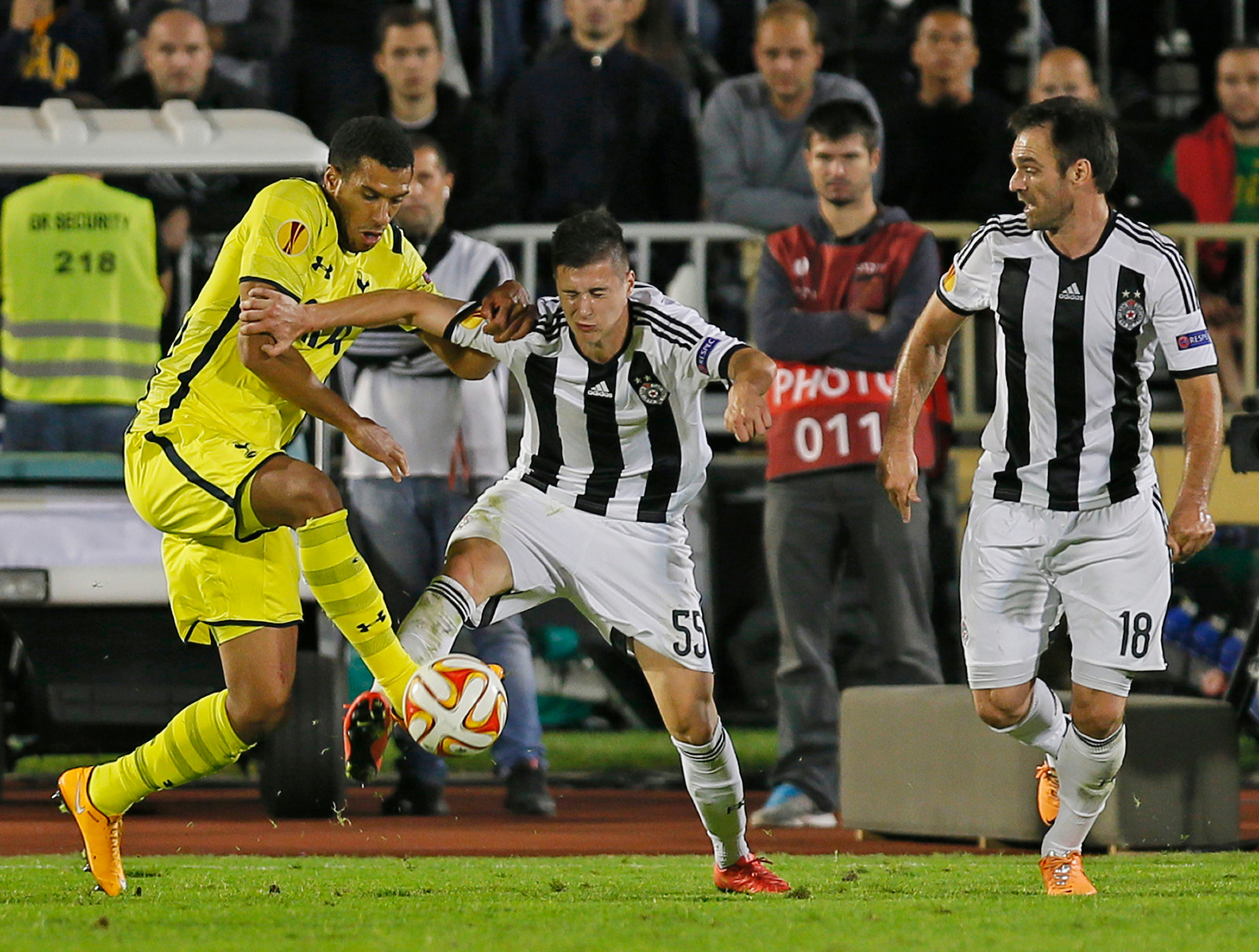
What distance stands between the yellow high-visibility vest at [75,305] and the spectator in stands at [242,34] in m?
2.92

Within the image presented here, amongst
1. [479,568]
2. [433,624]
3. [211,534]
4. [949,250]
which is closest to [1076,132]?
[479,568]

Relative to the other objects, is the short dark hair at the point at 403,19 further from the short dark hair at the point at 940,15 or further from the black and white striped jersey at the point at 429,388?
the short dark hair at the point at 940,15

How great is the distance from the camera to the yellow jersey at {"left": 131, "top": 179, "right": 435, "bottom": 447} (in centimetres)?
590

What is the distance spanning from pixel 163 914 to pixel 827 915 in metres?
1.72

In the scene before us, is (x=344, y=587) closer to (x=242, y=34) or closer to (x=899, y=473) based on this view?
(x=899, y=473)

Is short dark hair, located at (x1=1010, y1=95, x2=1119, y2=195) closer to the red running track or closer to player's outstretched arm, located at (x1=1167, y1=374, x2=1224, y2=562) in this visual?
player's outstretched arm, located at (x1=1167, y1=374, x2=1224, y2=562)

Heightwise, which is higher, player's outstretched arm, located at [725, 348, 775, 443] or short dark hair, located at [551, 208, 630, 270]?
short dark hair, located at [551, 208, 630, 270]

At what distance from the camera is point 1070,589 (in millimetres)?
6133

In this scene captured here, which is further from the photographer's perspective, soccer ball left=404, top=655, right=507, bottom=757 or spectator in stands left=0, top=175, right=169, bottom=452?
spectator in stands left=0, top=175, right=169, bottom=452

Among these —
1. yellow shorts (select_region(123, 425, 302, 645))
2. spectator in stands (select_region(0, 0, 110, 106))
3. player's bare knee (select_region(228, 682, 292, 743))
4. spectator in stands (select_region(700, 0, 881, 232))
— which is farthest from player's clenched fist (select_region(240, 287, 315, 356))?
spectator in stands (select_region(0, 0, 110, 106))

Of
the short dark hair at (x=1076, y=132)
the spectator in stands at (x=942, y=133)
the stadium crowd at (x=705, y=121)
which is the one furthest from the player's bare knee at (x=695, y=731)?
the spectator in stands at (x=942, y=133)

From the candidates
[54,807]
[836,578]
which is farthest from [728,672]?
[54,807]

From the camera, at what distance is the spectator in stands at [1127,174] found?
970cm

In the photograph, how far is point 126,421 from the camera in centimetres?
820
